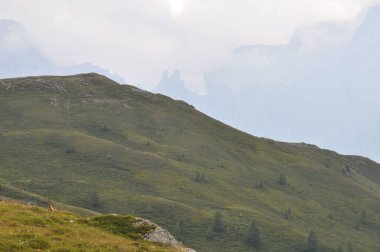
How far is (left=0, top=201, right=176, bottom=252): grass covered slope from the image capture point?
25.8 m

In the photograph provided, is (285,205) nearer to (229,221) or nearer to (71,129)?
(229,221)

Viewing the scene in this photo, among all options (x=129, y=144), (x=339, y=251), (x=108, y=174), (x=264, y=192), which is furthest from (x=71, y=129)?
(x=339, y=251)

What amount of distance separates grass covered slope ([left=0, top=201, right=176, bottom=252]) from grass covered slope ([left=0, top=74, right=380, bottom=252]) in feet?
289

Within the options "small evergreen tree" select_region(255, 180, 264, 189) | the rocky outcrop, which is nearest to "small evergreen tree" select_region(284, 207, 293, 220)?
"small evergreen tree" select_region(255, 180, 264, 189)

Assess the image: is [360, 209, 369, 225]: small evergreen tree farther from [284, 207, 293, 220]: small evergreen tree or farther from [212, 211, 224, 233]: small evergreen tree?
[212, 211, 224, 233]: small evergreen tree

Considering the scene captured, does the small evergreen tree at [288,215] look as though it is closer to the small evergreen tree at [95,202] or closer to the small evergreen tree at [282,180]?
the small evergreen tree at [282,180]

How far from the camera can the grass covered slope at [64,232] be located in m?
25.8

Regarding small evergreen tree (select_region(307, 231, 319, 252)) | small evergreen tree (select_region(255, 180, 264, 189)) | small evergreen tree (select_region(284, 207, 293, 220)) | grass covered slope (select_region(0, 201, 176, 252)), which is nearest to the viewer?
grass covered slope (select_region(0, 201, 176, 252))

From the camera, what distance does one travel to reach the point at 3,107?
18638 cm

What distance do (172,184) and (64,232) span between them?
127399mm

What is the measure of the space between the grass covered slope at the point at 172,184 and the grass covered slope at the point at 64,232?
88154 mm

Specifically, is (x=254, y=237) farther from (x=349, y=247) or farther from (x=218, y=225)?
(x=349, y=247)

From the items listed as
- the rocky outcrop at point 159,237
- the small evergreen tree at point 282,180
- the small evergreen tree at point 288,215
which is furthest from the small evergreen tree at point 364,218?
the rocky outcrop at point 159,237

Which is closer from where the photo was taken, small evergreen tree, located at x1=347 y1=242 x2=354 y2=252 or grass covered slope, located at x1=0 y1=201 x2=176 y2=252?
grass covered slope, located at x1=0 y1=201 x2=176 y2=252
